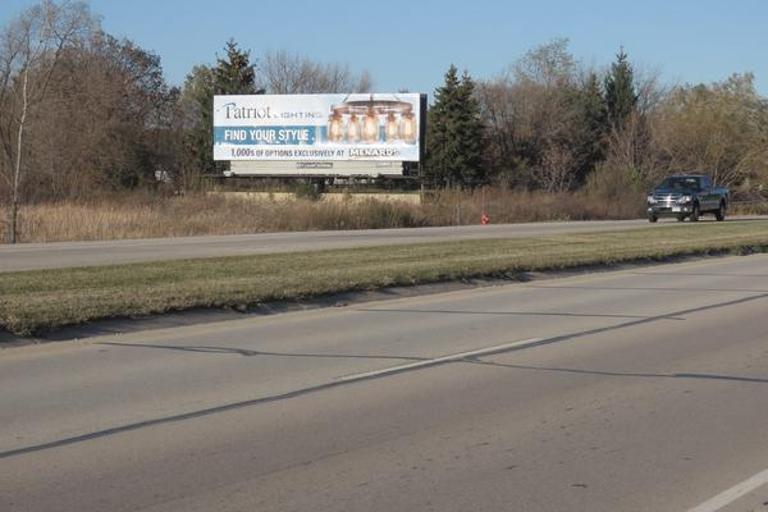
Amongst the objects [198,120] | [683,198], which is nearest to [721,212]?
[683,198]

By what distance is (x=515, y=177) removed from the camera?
244 feet

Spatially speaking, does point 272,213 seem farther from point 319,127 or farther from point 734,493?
point 734,493

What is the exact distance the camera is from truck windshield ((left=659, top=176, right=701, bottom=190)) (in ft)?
135

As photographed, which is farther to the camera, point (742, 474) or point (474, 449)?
point (474, 449)

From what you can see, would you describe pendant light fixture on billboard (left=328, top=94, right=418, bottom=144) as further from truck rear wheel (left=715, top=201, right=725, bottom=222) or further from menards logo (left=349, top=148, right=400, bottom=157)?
truck rear wheel (left=715, top=201, right=725, bottom=222)

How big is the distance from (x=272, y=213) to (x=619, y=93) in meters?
57.4

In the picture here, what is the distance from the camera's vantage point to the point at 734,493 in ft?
18.2

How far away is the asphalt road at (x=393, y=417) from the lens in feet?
18.2

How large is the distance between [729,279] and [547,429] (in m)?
12.7

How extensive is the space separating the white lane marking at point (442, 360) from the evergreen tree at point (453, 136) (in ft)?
194

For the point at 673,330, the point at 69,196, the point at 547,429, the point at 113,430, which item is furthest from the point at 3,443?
the point at 69,196

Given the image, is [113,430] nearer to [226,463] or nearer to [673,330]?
[226,463]

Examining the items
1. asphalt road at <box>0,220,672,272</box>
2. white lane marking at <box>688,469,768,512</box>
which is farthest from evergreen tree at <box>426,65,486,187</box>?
white lane marking at <box>688,469,768,512</box>

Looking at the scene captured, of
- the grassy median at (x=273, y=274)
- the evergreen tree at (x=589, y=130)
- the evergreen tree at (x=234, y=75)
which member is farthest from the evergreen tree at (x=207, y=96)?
the grassy median at (x=273, y=274)
